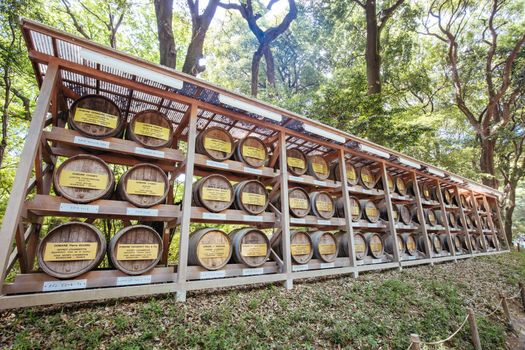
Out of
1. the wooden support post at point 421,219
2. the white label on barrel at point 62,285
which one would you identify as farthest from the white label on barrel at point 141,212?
the wooden support post at point 421,219

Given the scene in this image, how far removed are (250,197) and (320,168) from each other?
2.19 metres

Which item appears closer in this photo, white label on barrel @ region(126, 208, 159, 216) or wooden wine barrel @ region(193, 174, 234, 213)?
white label on barrel @ region(126, 208, 159, 216)

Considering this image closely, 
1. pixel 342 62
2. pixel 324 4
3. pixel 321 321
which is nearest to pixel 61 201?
pixel 321 321

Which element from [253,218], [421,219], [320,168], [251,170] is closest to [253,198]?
[253,218]

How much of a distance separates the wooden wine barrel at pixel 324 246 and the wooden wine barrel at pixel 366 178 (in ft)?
6.98

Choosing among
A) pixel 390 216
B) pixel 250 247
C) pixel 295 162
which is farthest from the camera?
pixel 390 216

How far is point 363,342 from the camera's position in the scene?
130 inches

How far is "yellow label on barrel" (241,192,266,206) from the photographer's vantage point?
14.8 feet

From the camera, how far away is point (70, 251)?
9.67ft

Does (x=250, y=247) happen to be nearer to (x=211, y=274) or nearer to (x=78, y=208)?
(x=211, y=274)

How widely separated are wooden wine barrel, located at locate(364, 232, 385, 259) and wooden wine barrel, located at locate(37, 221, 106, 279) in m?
5.63

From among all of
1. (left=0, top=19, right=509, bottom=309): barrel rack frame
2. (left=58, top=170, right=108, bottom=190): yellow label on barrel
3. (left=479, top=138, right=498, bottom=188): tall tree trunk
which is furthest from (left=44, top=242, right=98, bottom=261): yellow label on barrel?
(left=479, top=138, right=498, bottom=188): tall tree trunk

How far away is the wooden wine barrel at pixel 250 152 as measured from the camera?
476cm

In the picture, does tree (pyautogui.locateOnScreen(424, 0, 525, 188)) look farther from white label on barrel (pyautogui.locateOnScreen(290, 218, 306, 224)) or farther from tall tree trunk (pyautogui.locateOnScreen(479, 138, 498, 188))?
white label on barrel (pyautogui.locateOnScreen(290, 218, 306, 224))
